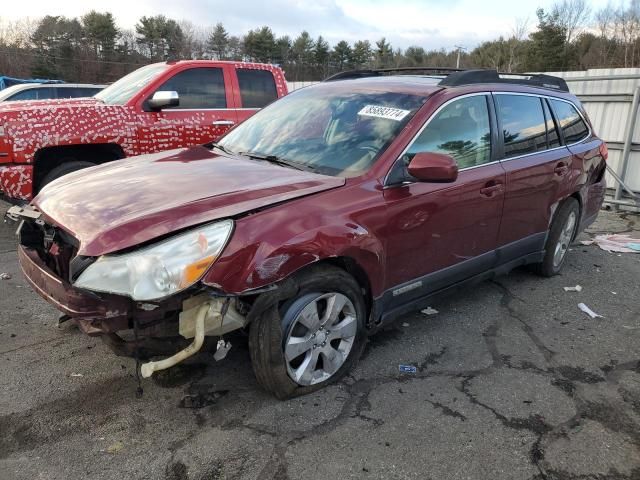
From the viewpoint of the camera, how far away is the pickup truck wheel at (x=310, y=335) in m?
2.72

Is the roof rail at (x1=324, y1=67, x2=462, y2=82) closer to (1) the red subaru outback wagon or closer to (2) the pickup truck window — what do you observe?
(1) the red subaru outback wagon

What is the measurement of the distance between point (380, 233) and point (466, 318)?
1.56 metres

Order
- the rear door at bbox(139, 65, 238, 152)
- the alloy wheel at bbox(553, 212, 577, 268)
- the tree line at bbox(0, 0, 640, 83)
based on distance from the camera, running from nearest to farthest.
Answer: the alloy wheel at bbox(553, 212, 577, 268), the rear door at bbox(139, 65, 238, 152), the tree line at bbox(0, 0, 640, 83)

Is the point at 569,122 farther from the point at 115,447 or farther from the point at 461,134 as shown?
the point at 115,447

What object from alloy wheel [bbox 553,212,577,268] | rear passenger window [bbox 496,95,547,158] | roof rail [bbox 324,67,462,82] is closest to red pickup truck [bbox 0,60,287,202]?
roof rail [bbox 324,67,462,82]

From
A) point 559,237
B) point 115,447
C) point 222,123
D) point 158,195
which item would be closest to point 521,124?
point 559,237

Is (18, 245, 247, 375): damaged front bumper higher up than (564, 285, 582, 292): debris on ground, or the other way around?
(18, 245, 247, 375): damaged front bumper

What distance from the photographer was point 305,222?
8.91ft

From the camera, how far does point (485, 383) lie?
10.6 ft

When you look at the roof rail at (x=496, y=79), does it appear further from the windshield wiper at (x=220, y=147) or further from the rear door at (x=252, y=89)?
the rear door at (x=252, y=89)

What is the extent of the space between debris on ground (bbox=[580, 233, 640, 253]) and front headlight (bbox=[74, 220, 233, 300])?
5.73 m

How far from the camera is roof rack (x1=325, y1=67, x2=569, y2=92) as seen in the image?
3.85 metres

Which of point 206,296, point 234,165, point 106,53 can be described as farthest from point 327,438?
point 106,53

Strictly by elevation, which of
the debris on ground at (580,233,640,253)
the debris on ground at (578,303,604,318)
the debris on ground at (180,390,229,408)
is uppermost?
the debris on ground at (180,390,229,408)
